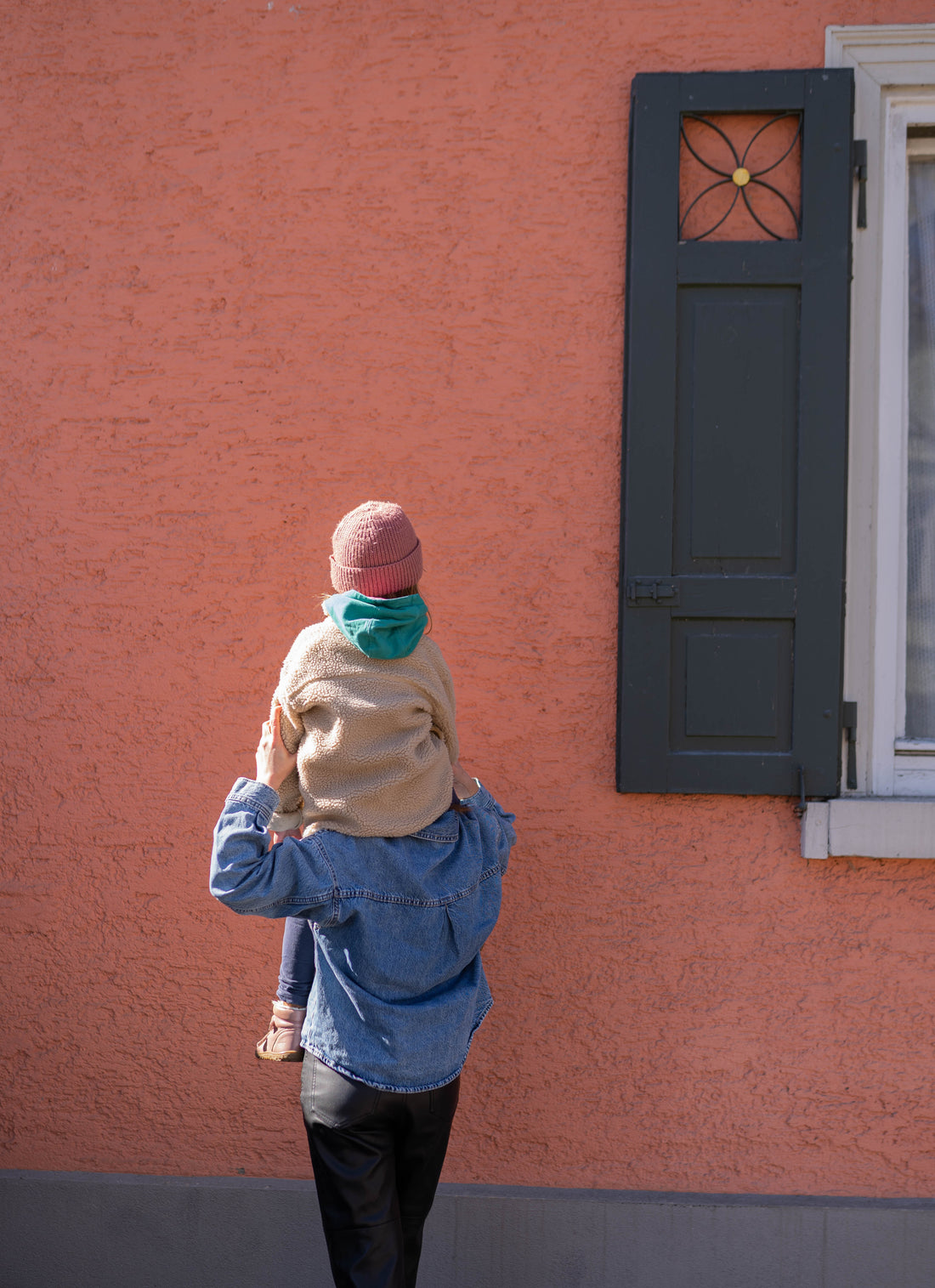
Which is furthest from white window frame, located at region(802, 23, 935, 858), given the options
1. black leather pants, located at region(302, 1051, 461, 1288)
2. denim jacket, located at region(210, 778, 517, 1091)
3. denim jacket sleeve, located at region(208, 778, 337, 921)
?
denim jacket sleeve, located at region(208, 778, 337, 921)

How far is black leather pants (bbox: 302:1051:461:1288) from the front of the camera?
2.07 metres

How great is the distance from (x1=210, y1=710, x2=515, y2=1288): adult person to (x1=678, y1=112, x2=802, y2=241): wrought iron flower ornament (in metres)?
1.76

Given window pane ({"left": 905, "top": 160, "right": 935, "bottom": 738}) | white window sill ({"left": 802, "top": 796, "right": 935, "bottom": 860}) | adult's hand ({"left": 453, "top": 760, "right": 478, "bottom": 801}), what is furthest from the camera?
window pane ({"left": 905, "top": 160, "right": 935, "bottom": 738})

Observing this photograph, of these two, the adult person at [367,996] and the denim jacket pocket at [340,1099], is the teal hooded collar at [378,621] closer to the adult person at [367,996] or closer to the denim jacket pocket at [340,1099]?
the adult person at [367,996]

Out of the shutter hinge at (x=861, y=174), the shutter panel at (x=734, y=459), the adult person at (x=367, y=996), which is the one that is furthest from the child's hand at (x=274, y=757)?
the shutter hinge at (x=861, y=174)

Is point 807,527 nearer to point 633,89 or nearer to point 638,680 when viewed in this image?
point 638,680

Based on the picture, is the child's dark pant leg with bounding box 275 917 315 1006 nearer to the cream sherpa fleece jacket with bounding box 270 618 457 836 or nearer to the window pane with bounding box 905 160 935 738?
the cream sherpa fleece jacket with bounding box 270 618 457 836

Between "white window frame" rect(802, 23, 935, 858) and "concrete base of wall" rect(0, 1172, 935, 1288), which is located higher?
"white window frame" rect(802, 23, 935, 858)

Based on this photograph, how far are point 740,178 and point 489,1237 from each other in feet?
9.36

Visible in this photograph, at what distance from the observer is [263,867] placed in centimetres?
201

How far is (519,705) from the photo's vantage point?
111 inches

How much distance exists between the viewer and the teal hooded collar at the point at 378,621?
2008mm

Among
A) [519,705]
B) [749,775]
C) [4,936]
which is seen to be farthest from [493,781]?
[4,936]

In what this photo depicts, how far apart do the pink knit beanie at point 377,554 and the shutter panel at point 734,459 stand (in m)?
0.87
